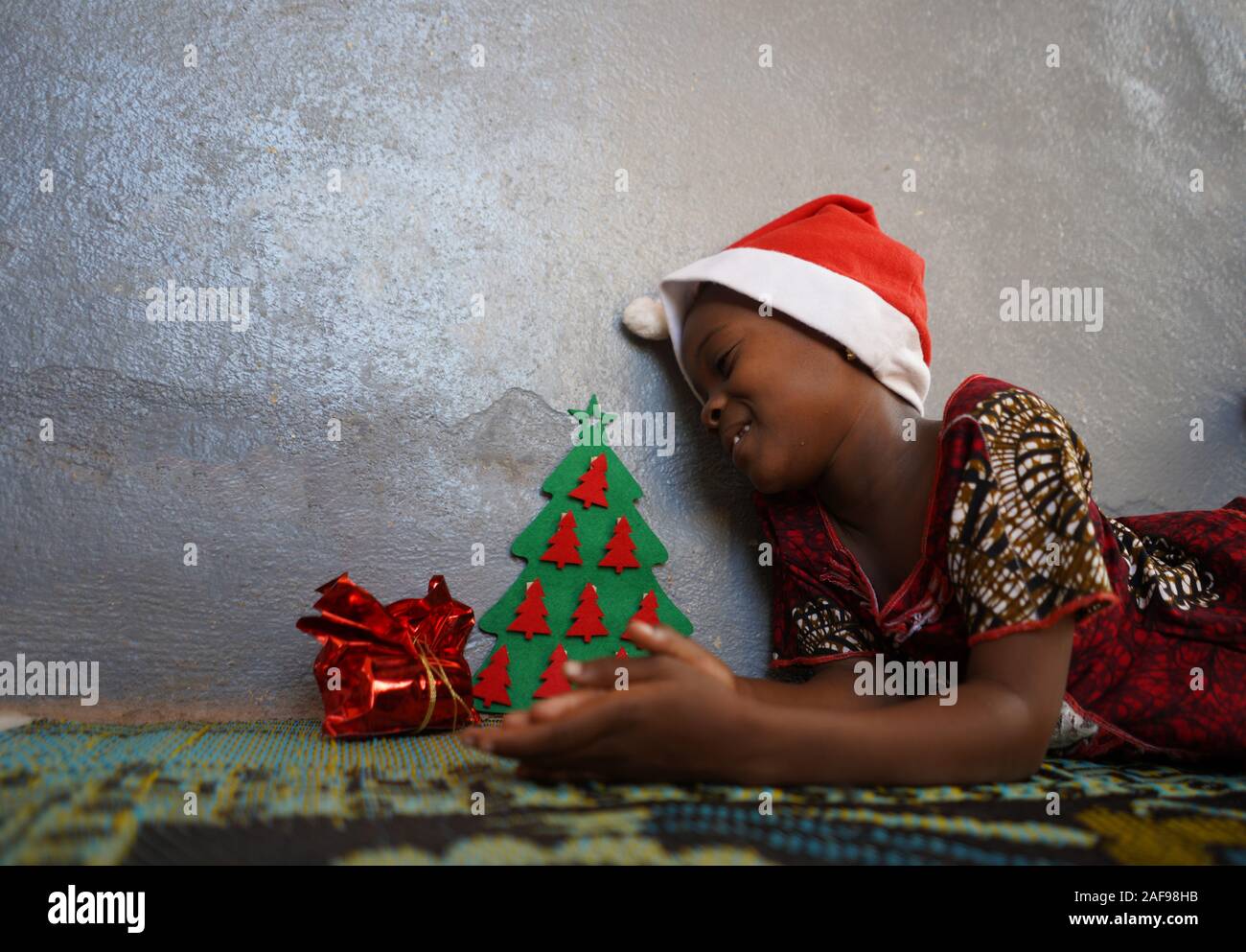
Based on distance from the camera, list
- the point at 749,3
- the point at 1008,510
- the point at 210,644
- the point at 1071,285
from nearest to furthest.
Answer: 1. the point at 1008,510
2. the point at 210,644
3. the point at 749,3
4. the point at 1071,285

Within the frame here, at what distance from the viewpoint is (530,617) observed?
56.9 inches

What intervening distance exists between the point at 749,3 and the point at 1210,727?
138 centimetres

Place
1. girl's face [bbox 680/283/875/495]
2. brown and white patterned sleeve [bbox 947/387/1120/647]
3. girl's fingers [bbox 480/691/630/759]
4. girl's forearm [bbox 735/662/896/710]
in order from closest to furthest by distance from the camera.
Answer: girl's fingers [bbox 480/691/630/759], brown and white patterned sleeve [bbox 947/387/1120/647], girl's forearm [bbox 735/662/896/710], girl's face [bbox 680/283/875/495]

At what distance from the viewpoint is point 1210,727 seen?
1172mm

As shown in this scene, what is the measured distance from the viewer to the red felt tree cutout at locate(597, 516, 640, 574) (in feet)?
4.87

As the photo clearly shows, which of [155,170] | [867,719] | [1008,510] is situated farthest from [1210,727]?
[155,170]

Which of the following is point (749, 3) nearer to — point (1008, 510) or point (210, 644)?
point (1008, 510)

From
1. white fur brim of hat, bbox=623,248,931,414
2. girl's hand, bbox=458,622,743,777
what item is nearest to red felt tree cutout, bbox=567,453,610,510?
white fur brim of hat, bbox=623,248,931,414

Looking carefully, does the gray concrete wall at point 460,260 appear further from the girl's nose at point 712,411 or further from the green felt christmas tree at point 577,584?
the girl's nose at point 712,411

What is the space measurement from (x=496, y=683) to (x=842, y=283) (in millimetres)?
796

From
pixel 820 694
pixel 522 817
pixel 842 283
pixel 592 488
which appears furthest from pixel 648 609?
pixel 522 817

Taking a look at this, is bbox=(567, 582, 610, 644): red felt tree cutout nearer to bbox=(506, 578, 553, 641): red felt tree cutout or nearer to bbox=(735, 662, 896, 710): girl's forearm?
bbox=(506, 578, 553, 641): red felt tree cutout
